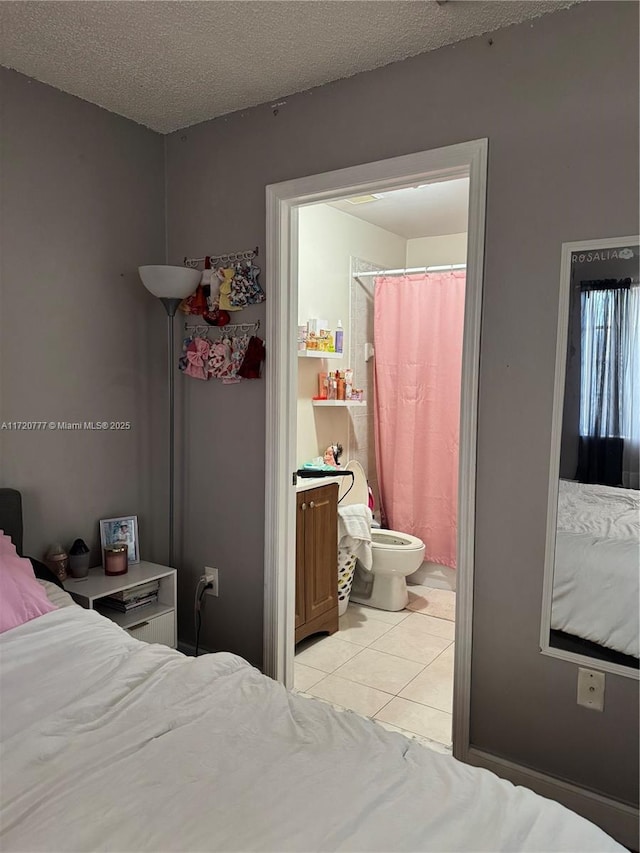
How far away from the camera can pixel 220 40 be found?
7.11ft

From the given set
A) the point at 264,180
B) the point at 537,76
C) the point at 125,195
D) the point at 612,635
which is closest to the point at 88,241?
the point at 125,195

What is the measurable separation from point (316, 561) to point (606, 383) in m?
1.89

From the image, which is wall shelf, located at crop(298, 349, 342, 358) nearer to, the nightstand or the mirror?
the nightstand

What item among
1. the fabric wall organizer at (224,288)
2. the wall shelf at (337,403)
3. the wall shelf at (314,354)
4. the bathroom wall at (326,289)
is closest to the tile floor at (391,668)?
the bathroom wall at (326,289)

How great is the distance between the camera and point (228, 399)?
9.52ft

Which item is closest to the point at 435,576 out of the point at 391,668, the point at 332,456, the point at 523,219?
the point at 332,456

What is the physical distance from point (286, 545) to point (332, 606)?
36.6 inches

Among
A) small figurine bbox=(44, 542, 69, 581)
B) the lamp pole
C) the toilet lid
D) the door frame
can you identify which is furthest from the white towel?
small figurine bbox=(44, 542, 69, 581)

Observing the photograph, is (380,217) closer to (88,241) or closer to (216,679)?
(88,241)

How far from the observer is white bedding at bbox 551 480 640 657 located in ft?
6.44

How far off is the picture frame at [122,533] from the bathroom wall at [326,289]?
51.5 inches

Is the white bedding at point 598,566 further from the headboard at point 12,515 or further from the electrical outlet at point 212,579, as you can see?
the headboard at point 12,515

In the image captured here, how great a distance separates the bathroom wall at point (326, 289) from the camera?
390cm

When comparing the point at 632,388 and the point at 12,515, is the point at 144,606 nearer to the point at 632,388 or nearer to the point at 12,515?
the point at 12,515
